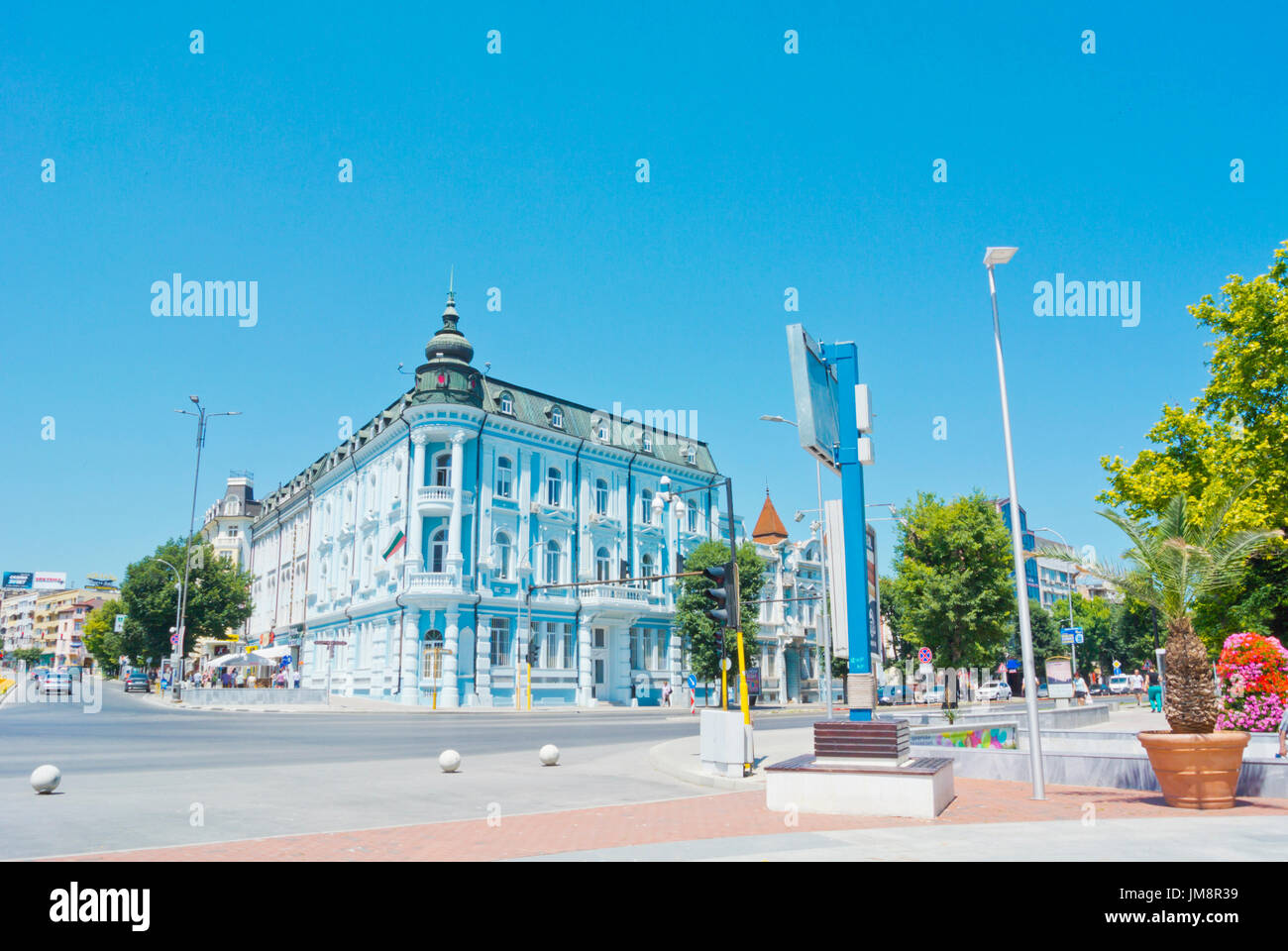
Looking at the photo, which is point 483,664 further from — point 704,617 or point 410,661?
point 704,617

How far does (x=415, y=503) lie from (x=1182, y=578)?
36334mm

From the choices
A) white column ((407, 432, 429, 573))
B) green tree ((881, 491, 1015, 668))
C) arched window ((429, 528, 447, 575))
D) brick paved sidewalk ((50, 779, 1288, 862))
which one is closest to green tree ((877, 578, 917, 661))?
green tree ((881, 491, 1015, 668))

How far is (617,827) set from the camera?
384 inches

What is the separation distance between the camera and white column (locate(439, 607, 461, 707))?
41.4 metres

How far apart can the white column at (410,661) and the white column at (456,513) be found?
2839 mm

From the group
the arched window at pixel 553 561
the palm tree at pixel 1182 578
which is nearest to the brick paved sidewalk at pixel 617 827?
the palm tree at pixel 1182 578

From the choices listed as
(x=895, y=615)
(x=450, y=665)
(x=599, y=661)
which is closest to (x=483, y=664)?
(x=450, y=665)

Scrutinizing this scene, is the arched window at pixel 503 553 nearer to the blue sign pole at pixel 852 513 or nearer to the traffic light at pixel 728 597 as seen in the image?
the traffic light at pixel 728 597

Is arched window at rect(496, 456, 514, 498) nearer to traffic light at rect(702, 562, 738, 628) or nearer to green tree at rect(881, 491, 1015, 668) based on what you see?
green tree at rect(881, 491, 1015, 668)

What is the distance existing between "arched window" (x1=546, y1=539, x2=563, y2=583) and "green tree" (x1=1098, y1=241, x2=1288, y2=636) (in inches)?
1131
